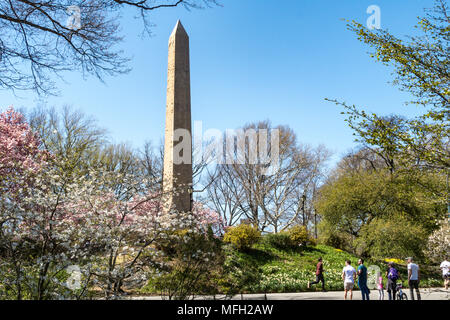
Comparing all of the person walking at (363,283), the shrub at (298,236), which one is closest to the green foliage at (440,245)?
the shrub at (298,236)

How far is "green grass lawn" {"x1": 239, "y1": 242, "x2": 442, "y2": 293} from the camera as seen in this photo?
13.5 meters

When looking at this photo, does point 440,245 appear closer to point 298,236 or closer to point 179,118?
point 298,236

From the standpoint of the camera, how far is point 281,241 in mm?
20000

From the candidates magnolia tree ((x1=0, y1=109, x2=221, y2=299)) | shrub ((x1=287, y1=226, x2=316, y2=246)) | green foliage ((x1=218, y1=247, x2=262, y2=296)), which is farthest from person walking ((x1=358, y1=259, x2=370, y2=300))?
shrub ((x1=287, y1=226, x2=316, y2=246))

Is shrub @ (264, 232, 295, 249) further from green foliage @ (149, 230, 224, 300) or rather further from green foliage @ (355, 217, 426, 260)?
green foliage @ (149, 230, 224, 300)

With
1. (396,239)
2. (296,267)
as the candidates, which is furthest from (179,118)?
(396,239)

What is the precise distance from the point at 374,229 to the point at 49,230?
61.9 ft

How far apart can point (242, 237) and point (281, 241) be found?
3.40 metres

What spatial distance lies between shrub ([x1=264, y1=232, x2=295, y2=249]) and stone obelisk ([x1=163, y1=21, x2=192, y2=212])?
7.22m

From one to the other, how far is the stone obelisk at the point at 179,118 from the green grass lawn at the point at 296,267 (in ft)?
16.3

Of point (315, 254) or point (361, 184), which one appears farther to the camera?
point (361, 184)

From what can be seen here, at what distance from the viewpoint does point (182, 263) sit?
5965 millimetres
